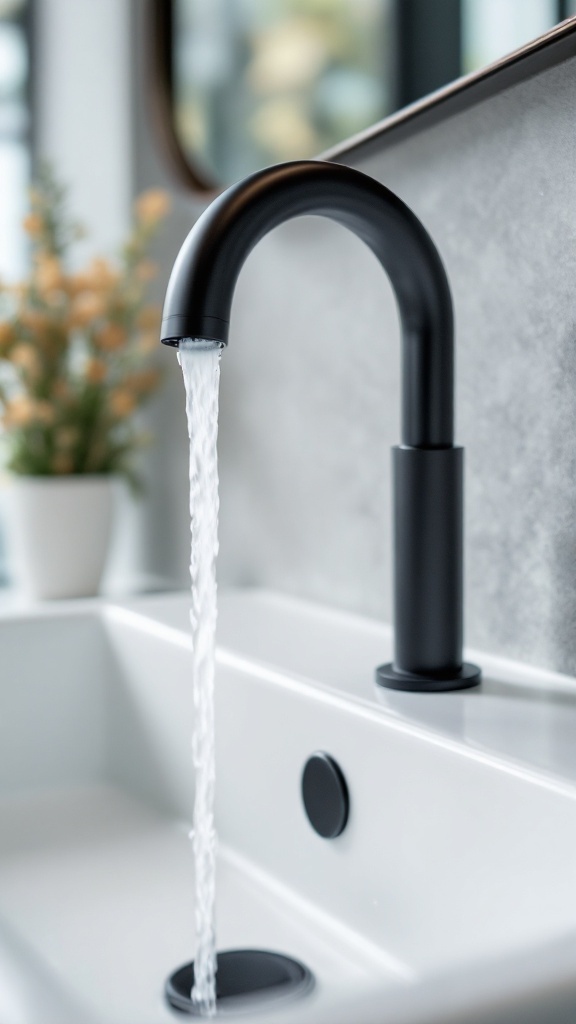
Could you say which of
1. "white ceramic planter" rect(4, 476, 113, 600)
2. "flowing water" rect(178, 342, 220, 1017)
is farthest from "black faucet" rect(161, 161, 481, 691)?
"white ceramic planter" rect(4, 476, 113, 600)

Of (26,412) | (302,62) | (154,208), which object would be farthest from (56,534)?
(302,62)

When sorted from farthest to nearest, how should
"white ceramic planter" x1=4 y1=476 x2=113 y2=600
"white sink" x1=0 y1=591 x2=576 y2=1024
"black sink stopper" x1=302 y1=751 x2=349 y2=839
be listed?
"white ceramic planter" x1=4 y1=476 x2=113 y2=600 < "black sink stopper" x1=302 y1=751 x2=349 y2=839 < "white sink" x1=0 y1=591 x2=576 y2=1024

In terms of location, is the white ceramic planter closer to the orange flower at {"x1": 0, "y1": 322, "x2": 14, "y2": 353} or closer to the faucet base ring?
the orange flower at {"x1": 0, "y1": 322, "x2": 14, "y2": 353}

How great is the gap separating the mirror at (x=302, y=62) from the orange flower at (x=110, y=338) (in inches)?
6.9

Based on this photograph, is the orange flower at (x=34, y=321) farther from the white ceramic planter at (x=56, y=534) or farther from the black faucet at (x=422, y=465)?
the black faucet at (x=422, y=465)

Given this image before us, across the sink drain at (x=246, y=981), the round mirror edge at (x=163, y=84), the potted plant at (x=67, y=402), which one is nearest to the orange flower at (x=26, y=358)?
the potted plant at (x=67, y=402)

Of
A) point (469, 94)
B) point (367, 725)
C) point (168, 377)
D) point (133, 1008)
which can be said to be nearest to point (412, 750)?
point (367, 725)

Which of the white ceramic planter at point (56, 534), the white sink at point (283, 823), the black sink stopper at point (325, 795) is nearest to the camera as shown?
the white sink at point (283, 823)

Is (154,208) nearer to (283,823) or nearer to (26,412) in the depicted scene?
(26,412)

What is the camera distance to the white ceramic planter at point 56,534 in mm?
1083

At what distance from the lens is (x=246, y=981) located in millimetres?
529

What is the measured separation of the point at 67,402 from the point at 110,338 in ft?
0.26

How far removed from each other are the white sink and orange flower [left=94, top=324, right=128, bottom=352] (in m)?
0.34

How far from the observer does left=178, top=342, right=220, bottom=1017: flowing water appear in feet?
1.73
